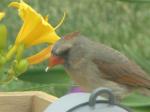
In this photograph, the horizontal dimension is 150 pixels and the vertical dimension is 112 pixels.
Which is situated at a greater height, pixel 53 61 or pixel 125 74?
pixel 53 61

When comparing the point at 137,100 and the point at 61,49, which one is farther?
the point at 137,100

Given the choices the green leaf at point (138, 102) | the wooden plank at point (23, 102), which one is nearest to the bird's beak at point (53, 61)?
the wooden plank at point (23, 102)

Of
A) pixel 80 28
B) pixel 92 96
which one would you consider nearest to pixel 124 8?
pixel 80 28

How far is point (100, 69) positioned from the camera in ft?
11.8

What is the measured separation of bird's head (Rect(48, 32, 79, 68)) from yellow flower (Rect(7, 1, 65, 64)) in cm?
40

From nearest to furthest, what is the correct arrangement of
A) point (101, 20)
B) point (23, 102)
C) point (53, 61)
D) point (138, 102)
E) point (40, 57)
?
point (40, 57), point (23, 102), point (53, 61), point (138, 102), point (101, 20)

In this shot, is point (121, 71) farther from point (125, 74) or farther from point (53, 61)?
point (53, 61)

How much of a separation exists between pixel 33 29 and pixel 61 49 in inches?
28.5

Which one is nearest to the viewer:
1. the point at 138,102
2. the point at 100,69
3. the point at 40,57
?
the point at 40,57

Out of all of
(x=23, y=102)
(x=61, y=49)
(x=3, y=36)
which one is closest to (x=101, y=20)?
(x=61, y=49)

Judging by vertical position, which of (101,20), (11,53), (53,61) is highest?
(11,53)

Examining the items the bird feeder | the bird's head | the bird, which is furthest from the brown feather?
the bird feeder

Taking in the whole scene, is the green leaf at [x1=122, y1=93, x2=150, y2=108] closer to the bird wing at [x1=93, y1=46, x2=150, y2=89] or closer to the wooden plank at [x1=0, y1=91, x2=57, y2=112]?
the bird wing at [x1=93, y1=46, x2=150, y2=89]

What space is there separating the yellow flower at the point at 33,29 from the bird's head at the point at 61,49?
403 millimetres
